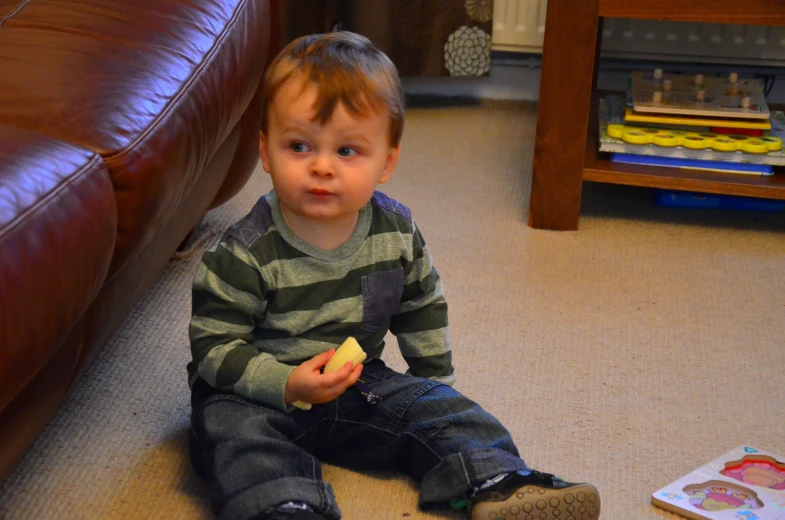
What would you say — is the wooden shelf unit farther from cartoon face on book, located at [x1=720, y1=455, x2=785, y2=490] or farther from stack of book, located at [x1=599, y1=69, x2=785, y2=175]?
cartoon face on book, located at [x1=720, y1=455, x2=785, y2=490]

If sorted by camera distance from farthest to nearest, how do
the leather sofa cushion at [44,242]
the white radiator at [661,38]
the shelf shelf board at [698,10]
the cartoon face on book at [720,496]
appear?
the white radiator at [661,38]
the shelf shelf board at [698,10]
the cartoon face on book at [720,496]
the leather sofa cushion at [44,242]

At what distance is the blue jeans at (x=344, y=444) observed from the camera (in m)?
1.01

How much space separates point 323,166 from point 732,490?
0.58 metres

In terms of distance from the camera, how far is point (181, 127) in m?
1.12

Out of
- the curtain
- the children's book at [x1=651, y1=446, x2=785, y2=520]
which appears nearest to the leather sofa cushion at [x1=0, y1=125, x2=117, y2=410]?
the children's book at [x1=651, y1=446, x2=785, y2=520]

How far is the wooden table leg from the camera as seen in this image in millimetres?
1681

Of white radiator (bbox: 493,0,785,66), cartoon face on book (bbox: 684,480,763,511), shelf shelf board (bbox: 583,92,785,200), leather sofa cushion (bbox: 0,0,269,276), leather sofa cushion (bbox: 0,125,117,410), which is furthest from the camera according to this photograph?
white radiator (bbox: 493,0,785,66)

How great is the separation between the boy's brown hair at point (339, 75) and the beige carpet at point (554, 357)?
0.42 m

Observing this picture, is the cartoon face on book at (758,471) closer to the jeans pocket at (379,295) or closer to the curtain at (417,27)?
the jeans pocket at (379,295)

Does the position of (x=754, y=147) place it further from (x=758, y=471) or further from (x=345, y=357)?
(x=345, y=357)

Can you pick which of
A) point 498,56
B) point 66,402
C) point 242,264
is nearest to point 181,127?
point 242,264

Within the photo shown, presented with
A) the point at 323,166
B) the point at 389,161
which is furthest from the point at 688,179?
the point at 323,166

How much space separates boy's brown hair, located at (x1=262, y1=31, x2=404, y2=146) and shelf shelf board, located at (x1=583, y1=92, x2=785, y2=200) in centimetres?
80

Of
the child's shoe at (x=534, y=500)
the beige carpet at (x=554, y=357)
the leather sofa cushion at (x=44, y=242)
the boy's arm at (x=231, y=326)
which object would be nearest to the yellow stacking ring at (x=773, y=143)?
the beige carpet at (x=554, y=357)
